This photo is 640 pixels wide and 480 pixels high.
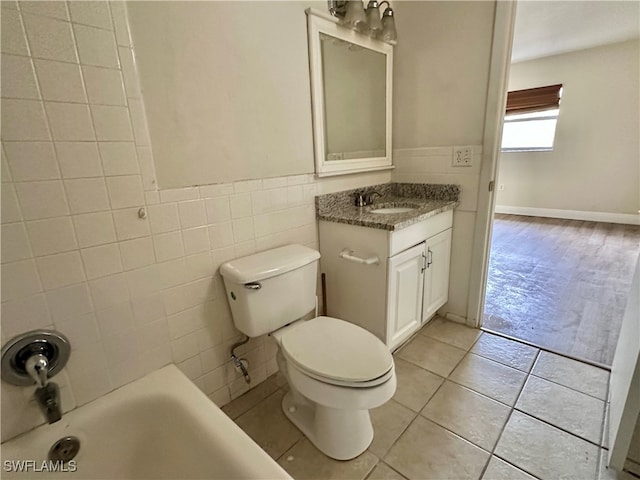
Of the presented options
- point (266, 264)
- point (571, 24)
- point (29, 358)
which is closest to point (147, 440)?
point (29, 358)

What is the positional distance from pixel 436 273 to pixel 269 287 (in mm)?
1111

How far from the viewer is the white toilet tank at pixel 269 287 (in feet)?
4.17

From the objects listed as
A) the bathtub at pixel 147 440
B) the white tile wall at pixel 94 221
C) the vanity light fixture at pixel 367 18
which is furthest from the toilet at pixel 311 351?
the vanity light fixture at pixel 367 18

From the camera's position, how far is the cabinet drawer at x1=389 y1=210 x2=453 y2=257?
148 centimetres

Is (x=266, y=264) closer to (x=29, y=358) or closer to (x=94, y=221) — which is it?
(x=94, y=221)

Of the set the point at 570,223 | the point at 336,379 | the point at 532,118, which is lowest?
the point at 570,223

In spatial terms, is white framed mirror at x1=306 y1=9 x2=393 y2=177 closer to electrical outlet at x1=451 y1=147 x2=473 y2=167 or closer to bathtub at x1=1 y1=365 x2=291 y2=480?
Answer: electrical outlet at x1=451 y1=147 x2=473 y2=167

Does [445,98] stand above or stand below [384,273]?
above

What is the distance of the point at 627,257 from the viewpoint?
121 inches

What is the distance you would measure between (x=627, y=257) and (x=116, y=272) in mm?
4239

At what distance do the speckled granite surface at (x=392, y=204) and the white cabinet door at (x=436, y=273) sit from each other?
0.61 feet

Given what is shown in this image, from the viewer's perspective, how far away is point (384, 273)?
151 centimetres

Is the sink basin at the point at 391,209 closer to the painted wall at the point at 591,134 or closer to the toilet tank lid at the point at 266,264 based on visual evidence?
the toilet tank lid at the point at 266,264

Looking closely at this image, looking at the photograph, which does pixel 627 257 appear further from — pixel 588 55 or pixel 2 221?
pixel 2 221
